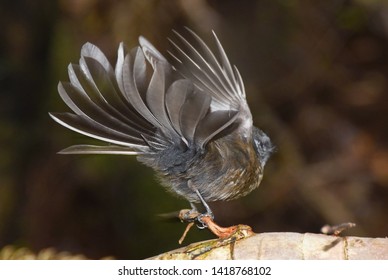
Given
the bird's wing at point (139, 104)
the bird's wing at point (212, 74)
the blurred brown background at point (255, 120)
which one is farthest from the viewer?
the blurred brown background at point (255, 120)

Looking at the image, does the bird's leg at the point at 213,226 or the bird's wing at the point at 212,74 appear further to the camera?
the bird's wing at the point at 212,74

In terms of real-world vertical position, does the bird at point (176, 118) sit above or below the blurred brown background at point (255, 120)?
below

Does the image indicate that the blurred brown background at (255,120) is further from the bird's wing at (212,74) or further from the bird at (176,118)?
the bird's wing at (212,74)

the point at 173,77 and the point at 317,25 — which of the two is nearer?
the point at 173,77

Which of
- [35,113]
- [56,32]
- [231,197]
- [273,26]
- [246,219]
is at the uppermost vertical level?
[273,26]

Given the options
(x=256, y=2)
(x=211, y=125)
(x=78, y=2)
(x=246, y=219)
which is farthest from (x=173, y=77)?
(x=256, y=2)

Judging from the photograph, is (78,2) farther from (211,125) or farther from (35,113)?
(211,125)

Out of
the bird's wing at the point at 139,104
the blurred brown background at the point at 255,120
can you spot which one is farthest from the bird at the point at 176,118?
the blurred brown background at the point at 255,120
